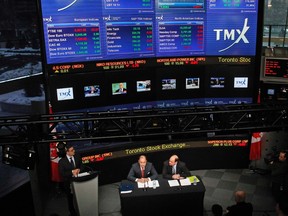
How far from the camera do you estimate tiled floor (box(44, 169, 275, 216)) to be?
7.02 meters

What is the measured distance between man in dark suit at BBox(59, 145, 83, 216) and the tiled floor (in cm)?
58

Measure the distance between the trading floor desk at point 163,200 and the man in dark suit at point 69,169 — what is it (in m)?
1.09

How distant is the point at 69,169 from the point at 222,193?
139 inches

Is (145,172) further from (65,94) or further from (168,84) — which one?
(65,94)

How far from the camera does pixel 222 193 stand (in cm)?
764

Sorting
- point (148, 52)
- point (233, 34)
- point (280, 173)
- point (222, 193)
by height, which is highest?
point (233, 34)

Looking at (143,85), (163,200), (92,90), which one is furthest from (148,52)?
(163,200)

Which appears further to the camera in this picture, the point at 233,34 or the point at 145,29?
the point at 233,34

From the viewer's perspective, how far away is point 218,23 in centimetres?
781

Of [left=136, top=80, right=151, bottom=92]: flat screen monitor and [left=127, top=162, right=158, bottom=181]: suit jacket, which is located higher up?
[left=136, top=80, right=151, bottom=92]: flat screen monitor

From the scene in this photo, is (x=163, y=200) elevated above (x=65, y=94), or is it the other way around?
(x=65, y=94)

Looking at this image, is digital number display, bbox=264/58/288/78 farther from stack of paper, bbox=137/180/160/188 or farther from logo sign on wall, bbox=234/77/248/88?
stack of paper, bbox=137/180/160/188

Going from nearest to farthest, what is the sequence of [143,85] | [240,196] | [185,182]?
[240,196] → [185,182] → [143,85]

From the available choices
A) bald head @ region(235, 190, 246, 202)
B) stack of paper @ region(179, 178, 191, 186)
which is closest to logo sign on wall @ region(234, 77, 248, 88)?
stack of paper @ region(179, 178, 191, 186)
